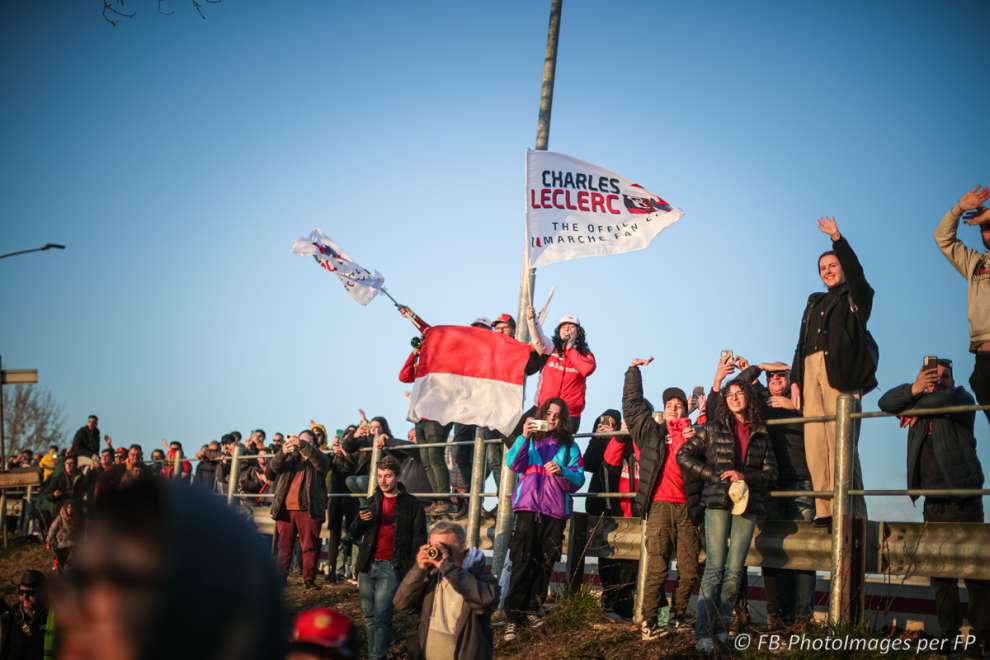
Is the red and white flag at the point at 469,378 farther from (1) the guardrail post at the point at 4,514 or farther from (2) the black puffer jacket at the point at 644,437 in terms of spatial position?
(1) the guardrail post at the point at 4,514

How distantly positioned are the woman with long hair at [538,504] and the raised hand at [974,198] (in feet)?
13.6

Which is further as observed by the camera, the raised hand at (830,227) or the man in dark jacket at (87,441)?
the man in dark jacket at (87,441)

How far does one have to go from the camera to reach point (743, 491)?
29.5 feet

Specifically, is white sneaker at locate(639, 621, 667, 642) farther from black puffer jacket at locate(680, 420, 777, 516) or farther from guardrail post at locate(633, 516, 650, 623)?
black puffer jacket at locate(680, 420, 777, 516)

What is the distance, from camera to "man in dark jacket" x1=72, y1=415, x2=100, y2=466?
81.7ft

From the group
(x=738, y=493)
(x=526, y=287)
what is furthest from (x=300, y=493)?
(x=738, y=493)

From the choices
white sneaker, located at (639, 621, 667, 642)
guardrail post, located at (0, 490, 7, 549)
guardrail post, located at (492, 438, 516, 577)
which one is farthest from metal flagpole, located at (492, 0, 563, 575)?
guardrail post, located at (0, 490, 7, 549)

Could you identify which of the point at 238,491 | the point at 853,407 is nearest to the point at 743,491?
the point at 853,407

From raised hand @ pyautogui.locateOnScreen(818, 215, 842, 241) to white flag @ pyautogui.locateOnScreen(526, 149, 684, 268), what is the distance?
3123 mm

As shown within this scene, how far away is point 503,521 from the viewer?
464 inches

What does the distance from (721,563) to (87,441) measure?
19850 millimetres

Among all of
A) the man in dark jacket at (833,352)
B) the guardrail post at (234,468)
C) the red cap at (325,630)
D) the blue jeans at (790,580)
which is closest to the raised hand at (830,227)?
the man in dark jacket at (833,352)

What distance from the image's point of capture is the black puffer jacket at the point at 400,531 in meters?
11.1

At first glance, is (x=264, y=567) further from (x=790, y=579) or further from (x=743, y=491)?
(x=790, y=579)
